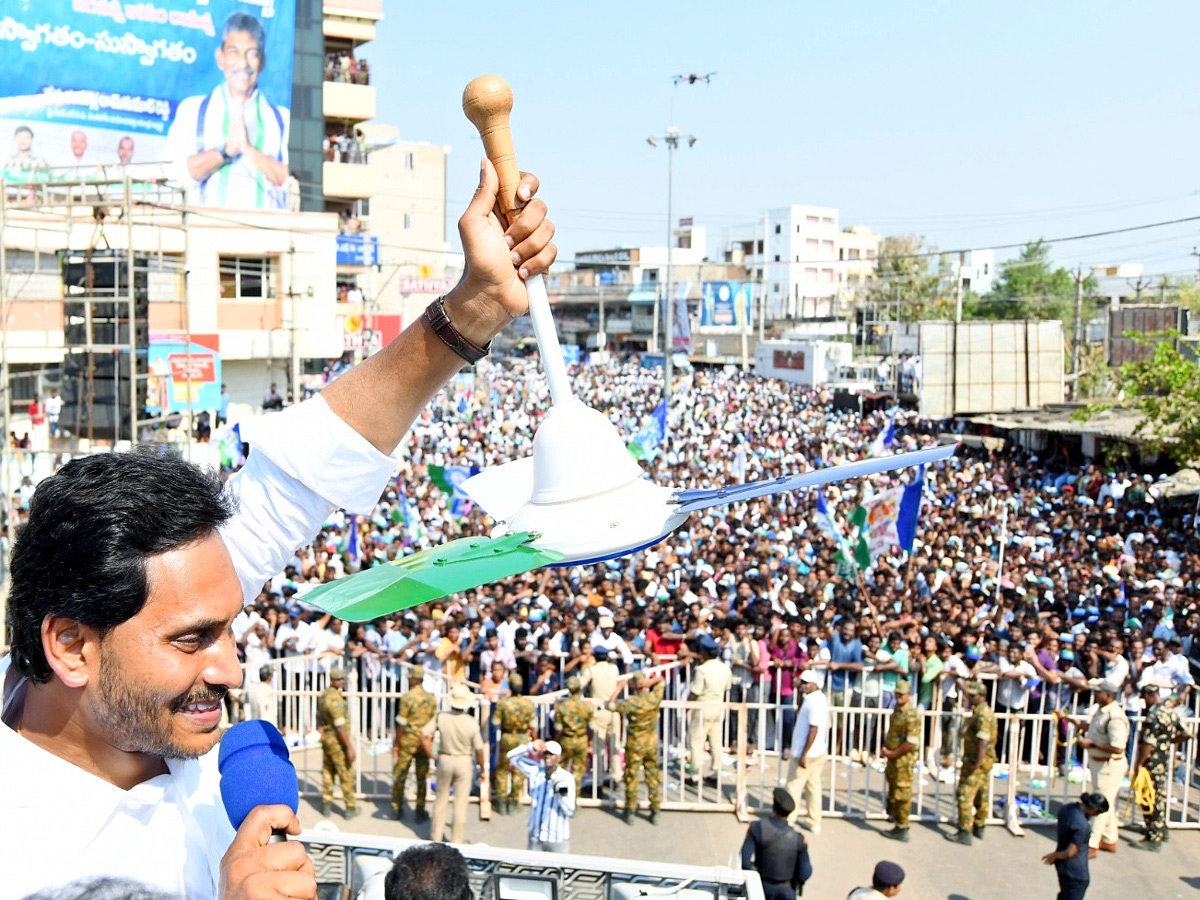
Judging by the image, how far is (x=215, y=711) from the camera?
4.99ft

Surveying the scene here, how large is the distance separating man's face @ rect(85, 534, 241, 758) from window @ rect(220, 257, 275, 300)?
2620 centimetres

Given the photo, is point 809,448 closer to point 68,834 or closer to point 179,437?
point 179,437

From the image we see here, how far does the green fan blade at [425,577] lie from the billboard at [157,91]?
87.7ft

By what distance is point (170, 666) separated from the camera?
4.79 feet

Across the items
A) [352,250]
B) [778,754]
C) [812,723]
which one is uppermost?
[352,250]

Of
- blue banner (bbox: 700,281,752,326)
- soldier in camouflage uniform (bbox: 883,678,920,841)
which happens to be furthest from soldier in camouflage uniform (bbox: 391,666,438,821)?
blue banner (bbox: 700,281,752,326)

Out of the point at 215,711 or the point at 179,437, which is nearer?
the point at 215,711

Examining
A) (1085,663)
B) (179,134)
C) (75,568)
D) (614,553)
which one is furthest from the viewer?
(179,134)

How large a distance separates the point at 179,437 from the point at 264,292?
42.0ft

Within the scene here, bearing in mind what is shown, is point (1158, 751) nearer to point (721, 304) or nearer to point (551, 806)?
point (551, 806)

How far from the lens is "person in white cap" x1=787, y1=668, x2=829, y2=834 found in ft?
27.1

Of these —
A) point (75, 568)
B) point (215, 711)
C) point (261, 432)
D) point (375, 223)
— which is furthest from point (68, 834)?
point (375, 223)

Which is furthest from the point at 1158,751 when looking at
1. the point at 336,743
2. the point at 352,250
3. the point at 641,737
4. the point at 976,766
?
the point at 352,250

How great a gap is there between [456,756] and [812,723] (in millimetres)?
2494
